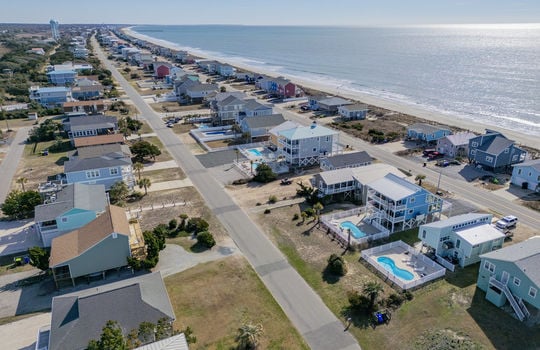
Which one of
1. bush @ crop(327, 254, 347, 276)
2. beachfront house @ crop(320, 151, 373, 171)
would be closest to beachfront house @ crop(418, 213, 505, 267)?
bush @ crop(327, 254, 347, 276)

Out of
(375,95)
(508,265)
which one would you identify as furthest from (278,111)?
(508,265)

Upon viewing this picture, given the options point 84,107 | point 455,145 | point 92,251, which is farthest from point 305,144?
point 84,107

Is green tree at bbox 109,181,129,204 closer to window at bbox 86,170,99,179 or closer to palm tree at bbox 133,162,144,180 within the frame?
window at bbox 86,170,99,179

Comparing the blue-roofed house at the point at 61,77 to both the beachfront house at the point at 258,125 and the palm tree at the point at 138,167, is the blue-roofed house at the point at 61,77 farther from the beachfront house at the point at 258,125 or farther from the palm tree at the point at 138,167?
the palm tree at the point at 138,167

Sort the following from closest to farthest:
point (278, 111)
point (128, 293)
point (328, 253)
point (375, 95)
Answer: point (128, 293) < point (328, 253) < point (278, 111) < point (375, 95)

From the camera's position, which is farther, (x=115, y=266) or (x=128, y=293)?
(x=115, y=266)

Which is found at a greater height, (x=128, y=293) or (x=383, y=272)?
(x=128, y=293)

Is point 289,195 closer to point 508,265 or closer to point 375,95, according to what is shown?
point 508,265

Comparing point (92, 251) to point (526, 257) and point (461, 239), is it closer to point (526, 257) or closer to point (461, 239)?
point (461, 239)
